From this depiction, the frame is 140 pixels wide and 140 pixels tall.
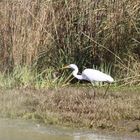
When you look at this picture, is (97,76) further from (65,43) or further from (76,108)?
(76,108)

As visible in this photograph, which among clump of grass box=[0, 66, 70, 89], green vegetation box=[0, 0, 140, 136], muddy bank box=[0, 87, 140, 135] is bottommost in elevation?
muddy bank box=[0, 87, 140, 135]

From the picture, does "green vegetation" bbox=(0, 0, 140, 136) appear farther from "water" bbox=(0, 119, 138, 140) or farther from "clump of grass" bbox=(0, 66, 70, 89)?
"water" bbox=(0, 119, 138, 140)

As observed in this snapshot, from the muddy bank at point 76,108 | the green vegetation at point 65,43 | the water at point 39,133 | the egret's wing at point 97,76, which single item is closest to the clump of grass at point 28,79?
the green vegetation at point 65,43

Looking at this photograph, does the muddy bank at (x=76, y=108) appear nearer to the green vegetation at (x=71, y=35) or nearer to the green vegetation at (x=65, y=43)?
the green vegetation at (x=65, y=43)

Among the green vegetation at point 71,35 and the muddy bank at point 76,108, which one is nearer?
the muddy bank at point 76,108

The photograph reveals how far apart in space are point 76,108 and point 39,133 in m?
1.14

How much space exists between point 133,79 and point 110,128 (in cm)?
345

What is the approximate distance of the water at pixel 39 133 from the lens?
7828mm

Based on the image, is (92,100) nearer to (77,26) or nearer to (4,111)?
(4,111)

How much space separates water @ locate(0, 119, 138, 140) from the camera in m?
7.83

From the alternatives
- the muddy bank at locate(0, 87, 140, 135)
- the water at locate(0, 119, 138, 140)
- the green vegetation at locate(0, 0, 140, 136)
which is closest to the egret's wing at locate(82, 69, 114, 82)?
the green vegetation at locate(0, 0, 140, 136)

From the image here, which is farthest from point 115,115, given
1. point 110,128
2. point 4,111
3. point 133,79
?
point 133,79

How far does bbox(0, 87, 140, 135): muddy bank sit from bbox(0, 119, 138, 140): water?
0.22m

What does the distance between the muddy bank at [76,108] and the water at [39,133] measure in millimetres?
223
